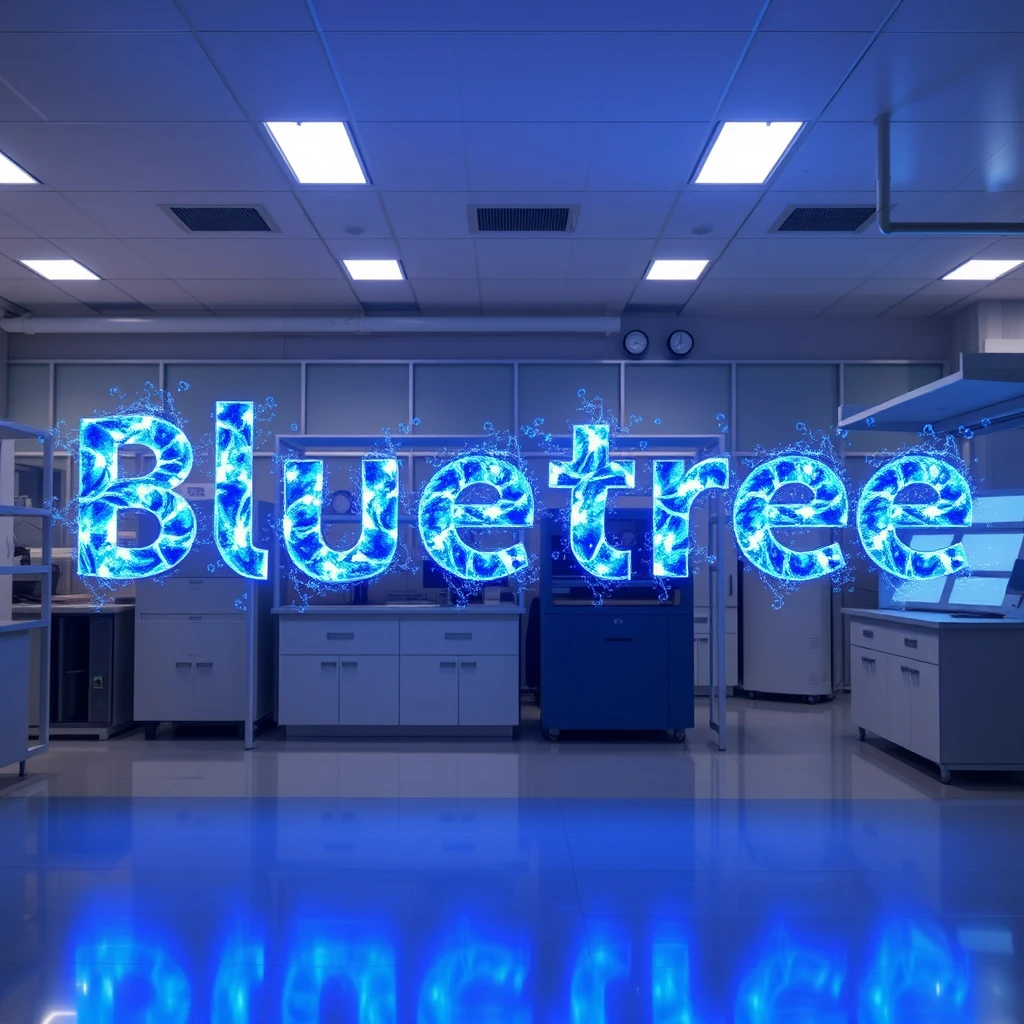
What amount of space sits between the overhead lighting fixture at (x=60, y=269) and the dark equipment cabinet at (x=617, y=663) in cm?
396

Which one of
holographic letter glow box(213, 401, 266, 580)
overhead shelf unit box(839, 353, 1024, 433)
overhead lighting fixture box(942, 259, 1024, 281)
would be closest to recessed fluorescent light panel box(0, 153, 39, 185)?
holographic letter glow box(213, 401, 266, 580)

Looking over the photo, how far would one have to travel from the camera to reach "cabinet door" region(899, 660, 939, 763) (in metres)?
4.94

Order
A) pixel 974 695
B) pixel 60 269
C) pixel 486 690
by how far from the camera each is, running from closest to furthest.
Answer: pixel 974 695, pixel 486 690, pixel 60 269

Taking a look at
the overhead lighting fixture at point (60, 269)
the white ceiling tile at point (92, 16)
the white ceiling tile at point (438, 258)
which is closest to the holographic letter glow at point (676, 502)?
the white ceiling tile at point (438, 258)

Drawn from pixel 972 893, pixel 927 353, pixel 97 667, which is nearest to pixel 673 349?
pixel 927 353

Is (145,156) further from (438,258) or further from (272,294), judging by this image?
(272,294)

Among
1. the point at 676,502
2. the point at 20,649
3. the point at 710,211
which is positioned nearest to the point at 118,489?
the point at 20,649

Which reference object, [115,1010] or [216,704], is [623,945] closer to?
[115,1010]

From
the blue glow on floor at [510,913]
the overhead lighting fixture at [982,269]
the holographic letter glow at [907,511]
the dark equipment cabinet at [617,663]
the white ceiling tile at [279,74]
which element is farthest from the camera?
the overhead lighting fixture at [982,269]

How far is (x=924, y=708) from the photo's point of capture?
5.08m

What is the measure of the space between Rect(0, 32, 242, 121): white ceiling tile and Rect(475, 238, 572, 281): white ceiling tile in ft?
7.35

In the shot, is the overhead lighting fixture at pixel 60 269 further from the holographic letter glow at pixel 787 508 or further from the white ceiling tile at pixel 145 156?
the holographic letter glow at pixel 787 508

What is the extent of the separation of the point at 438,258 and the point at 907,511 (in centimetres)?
355

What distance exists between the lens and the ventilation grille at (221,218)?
5820 mm
